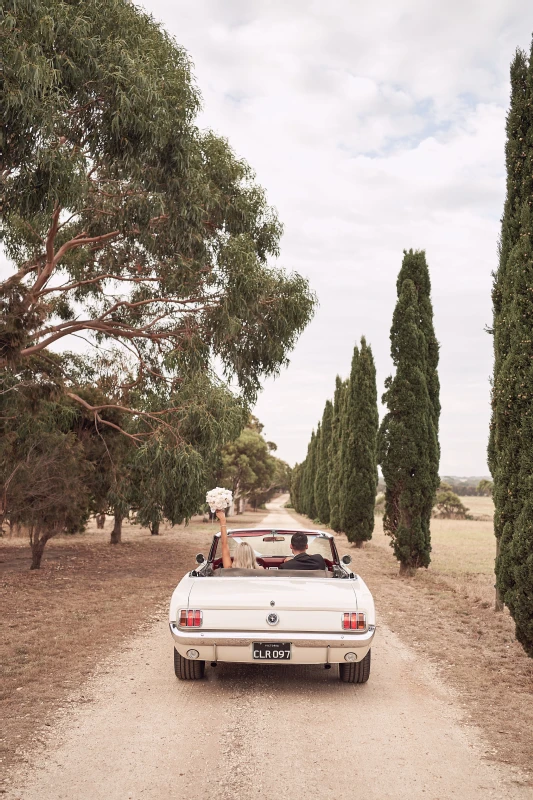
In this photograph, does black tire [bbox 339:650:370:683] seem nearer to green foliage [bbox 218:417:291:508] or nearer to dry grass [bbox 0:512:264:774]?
dry grass [bbox 0:512:264:774]

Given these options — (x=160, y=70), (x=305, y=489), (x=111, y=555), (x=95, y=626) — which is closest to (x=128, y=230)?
(x=160, y=70)

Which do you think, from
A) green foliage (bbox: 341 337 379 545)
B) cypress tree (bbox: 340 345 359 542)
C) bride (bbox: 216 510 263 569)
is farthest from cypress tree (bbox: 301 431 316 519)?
bride (bbox: 216 510 263 569)

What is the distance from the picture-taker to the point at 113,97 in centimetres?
1021

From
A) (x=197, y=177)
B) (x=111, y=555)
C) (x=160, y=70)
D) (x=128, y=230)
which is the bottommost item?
(x=111, y=555)

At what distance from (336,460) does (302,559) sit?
26982 mm

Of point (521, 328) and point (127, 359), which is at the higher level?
point (127, 359)

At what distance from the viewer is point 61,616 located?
9.92 meters

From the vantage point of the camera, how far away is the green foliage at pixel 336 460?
1253 inches

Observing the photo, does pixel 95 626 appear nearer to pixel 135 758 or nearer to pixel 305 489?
pixel 135 758

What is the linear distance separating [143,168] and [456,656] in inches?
351

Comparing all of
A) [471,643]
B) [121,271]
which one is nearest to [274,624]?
[471,643]

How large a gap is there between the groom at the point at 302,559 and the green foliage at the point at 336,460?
2347cm

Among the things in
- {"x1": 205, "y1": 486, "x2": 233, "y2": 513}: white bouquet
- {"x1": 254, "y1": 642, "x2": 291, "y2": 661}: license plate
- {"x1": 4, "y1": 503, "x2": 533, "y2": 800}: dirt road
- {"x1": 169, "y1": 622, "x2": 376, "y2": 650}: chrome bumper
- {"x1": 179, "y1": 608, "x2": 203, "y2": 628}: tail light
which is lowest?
{"x1": 4, "y1": 503, "x2": 533, "y2": 800}: dirt road

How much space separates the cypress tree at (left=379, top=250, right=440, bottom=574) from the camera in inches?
650
